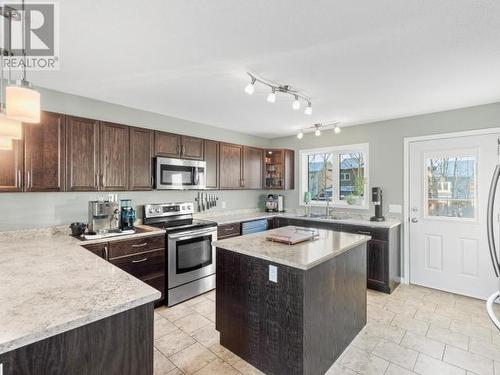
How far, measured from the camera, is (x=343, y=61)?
7.06ft

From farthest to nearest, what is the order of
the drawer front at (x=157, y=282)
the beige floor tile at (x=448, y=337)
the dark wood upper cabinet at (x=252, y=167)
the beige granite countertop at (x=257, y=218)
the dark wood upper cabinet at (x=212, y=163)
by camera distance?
1. the dark wood upper cabinet at (x=252, y=167)
2. the dark wood upper cabinet at (x=212, y=163)
3. the beige granite countertop at (x=257, y=218)
4. the drawer front at (x=157, y=282)
5. the beige floor tile at (x=448, y=337)

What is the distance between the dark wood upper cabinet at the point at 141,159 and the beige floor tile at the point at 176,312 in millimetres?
1530

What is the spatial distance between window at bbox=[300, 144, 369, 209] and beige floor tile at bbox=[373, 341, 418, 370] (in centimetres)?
232

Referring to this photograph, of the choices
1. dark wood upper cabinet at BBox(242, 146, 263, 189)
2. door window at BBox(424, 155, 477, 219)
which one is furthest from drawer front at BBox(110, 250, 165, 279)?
door window at BBox(424, 155, 477, 219)

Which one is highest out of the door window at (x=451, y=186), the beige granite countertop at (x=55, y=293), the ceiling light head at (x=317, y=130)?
the ceiling light head at (x=317, y=130)

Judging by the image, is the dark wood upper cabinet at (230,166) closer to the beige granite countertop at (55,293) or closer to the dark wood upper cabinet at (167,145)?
the dark wood upper cabinet at (167,145)

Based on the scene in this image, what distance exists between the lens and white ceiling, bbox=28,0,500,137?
5.08ft

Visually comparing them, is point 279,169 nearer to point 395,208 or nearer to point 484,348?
point 395,208

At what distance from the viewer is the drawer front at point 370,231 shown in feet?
11.3

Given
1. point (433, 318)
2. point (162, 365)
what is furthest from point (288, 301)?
point (433, 318)

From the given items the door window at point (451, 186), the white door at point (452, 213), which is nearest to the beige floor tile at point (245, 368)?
the white door at point (452, 213)

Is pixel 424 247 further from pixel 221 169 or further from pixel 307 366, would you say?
pixel 221 169

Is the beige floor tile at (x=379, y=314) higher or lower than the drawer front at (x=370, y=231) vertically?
lower

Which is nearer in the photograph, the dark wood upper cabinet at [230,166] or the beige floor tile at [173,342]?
the beige floor tile at [173,342]
